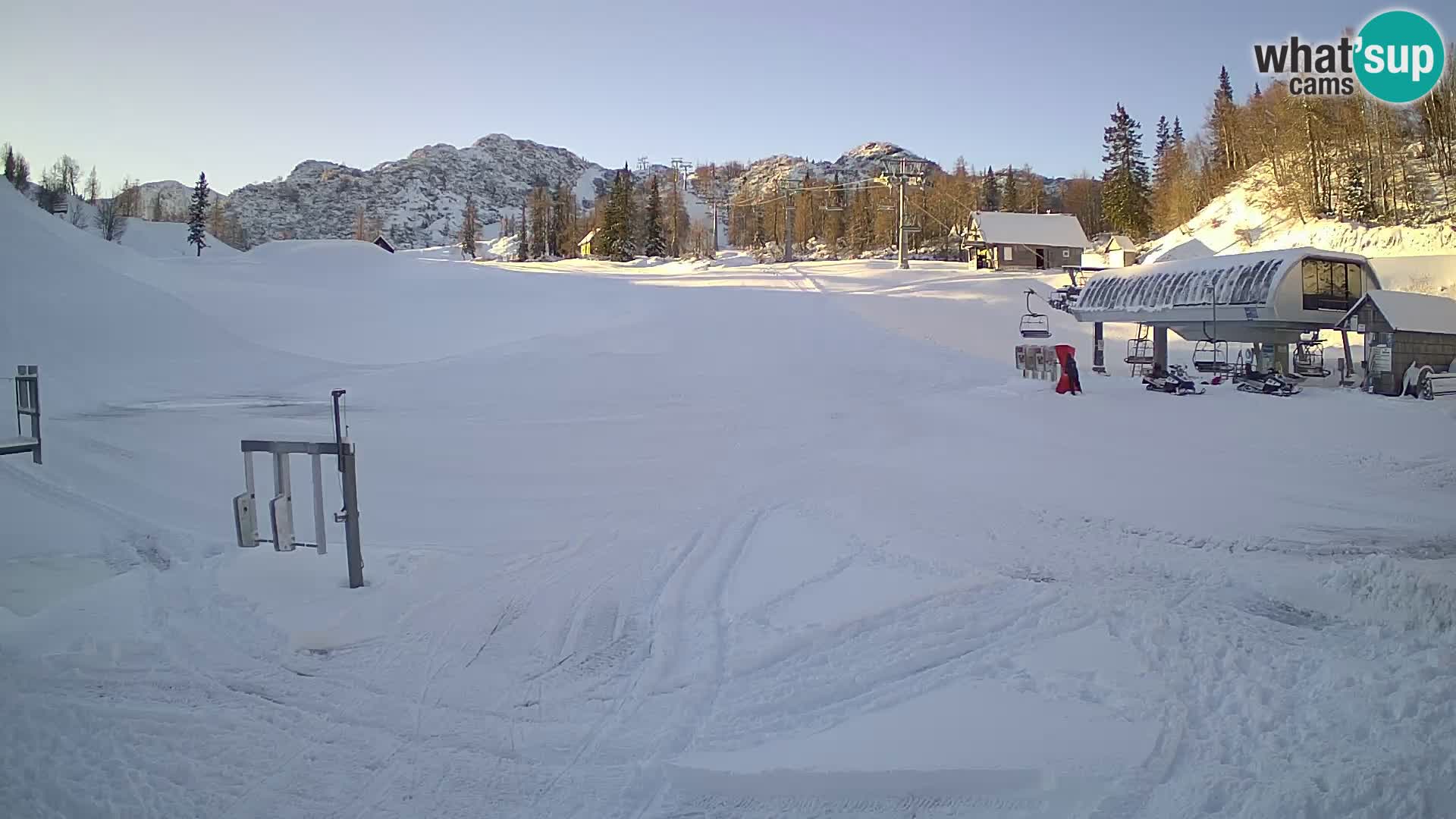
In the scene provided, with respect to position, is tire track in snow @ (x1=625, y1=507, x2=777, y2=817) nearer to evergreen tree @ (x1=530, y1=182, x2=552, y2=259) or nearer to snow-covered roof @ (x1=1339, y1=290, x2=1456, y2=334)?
snow-covered roof @ (x1=1339, y1=290, x2=1456, y2=334)

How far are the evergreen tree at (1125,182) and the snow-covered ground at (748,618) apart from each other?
60.7m

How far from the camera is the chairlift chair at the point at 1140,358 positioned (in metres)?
22.7

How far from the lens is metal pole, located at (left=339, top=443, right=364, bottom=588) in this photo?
20.5 feet

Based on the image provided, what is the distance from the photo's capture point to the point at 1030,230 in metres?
57.6

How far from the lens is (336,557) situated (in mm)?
7078

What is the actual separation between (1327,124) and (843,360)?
1488 inches

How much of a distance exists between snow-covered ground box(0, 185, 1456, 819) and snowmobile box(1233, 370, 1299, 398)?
201cm

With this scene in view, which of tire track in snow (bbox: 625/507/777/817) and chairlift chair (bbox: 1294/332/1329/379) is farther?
chairlift chair (bbox: 1294/332/1329/379)

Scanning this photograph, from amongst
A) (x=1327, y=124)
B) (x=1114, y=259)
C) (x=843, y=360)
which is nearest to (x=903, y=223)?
(x=1114, y=259)

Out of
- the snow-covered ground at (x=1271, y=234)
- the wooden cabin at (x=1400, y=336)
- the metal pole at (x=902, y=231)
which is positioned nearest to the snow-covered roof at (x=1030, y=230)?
the snow-covered ground at (x=1271, y=234)

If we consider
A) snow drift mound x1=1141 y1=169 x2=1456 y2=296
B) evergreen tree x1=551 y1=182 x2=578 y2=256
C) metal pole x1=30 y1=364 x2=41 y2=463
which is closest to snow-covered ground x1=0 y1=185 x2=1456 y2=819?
metal pole x1=30 y1=364 x2=41 y2=463

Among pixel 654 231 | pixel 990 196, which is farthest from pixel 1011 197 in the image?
pixel 654 231

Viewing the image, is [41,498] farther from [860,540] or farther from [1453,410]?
[1453,410]

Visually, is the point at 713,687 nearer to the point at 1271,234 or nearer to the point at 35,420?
the point at 35,420
